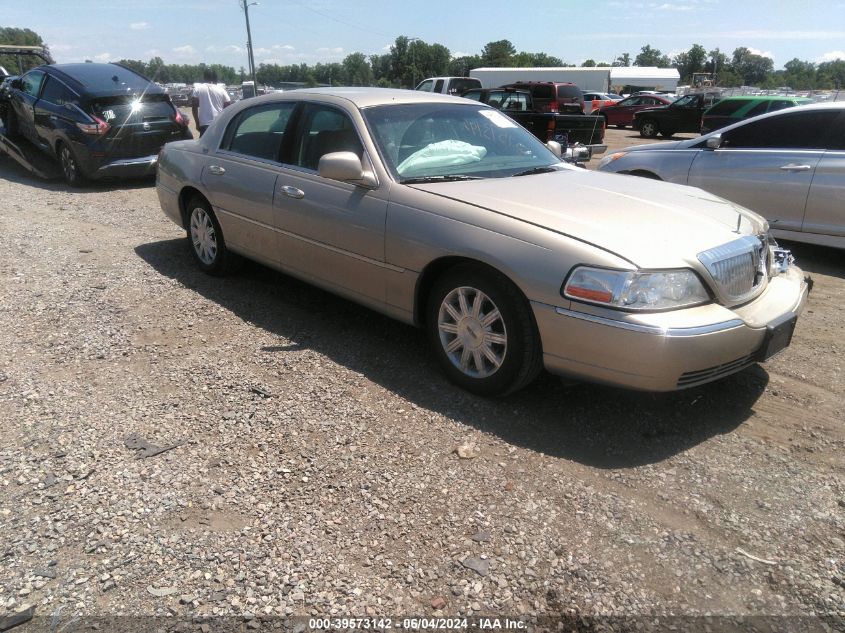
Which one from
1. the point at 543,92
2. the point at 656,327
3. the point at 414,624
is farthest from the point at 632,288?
the point at 543,92

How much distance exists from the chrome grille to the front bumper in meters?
0.11

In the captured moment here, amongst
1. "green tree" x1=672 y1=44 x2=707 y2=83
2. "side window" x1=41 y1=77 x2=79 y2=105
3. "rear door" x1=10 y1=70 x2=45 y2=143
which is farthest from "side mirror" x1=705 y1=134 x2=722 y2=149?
"green tree" x1=672 y1=44 x2=707 y2=83

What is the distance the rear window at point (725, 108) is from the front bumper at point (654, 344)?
52.9 ft

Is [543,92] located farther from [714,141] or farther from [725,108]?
[714,141]

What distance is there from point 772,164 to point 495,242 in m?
4.59

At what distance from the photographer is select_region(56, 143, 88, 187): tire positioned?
9820 mm

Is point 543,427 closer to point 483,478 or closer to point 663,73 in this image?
point 483,478

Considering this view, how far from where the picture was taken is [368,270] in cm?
402

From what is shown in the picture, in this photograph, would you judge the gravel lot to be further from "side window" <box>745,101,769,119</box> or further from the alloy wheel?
"side window" <box>745,101,769,119</box>

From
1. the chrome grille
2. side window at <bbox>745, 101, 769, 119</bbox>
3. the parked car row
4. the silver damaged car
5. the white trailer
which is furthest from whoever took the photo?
the white trailer

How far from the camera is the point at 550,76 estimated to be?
4397 cm

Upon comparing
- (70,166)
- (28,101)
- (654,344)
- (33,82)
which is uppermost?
(33,82)

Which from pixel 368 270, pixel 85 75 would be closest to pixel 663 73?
pixel 85 75

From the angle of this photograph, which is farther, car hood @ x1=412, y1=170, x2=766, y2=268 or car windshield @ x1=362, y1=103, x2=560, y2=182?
car windshield @ x1=362, y1=103, x2=560, y2=182
